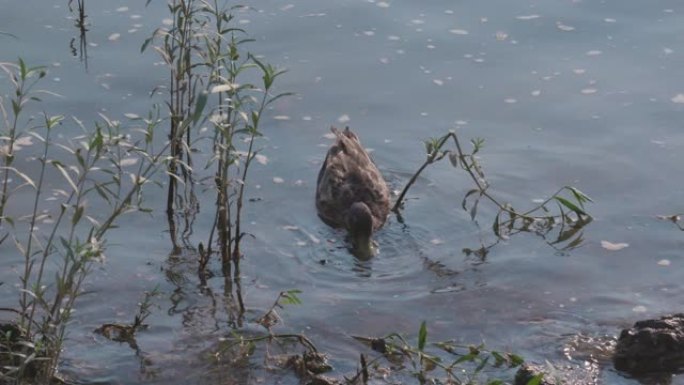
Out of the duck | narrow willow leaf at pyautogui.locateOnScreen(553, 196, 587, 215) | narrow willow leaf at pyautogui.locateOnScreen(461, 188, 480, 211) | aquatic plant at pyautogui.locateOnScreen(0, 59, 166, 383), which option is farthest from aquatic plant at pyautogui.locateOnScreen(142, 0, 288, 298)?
narrow willow leaf at pyautogui.locateOnScreen(553, 196, 587, 215)

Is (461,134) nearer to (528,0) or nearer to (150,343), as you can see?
(528,0)

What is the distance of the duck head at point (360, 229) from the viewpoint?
10.1 meters

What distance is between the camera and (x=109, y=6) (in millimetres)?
14023

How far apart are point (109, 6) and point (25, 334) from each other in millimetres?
7361

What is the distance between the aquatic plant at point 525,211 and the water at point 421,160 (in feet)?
0.41

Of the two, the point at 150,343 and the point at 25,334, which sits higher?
the point at 25,334

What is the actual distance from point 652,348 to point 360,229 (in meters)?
2.92

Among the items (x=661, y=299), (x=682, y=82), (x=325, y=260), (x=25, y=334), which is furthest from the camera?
(x=682, y=82)

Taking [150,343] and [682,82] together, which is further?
[682,82]

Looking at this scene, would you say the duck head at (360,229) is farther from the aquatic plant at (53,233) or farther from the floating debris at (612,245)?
the aquatic plant at (53,233)

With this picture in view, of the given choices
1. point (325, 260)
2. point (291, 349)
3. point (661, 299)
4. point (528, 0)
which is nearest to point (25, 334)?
point (291, 349)

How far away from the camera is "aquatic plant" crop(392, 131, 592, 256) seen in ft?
33.2

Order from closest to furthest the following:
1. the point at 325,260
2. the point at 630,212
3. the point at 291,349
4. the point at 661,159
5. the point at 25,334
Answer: the point at 25,334, the point at 291,349, the point at 325,260, the point at 630,212, the point at 661,159

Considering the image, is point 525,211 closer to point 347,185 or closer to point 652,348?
point 347,185
